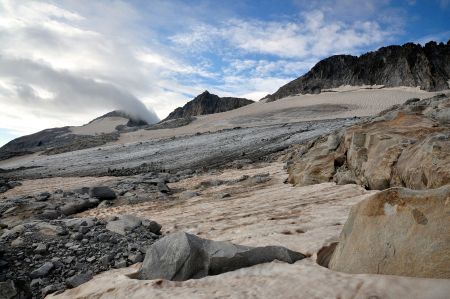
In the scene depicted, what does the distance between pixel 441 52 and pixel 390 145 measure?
64294 mm

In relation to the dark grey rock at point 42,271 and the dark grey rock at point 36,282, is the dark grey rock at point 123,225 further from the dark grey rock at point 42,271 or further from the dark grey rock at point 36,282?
the dark grey rock at point 36,282

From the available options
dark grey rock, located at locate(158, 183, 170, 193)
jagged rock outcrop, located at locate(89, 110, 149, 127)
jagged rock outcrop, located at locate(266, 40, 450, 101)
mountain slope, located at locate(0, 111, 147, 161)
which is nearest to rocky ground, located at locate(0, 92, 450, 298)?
dark grey rock, located at locate(158, 183, 170, 193)

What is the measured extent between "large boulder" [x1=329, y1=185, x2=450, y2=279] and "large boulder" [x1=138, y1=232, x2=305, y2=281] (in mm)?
833

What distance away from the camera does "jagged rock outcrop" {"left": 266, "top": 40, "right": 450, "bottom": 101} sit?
60125 mm

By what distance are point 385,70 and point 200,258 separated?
6744cm

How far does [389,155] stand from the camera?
8.34 meters

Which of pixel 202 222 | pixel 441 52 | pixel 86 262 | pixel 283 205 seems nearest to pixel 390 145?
pixel 283 205

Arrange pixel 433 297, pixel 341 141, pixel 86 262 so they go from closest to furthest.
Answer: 1. pixel 433 297
2. pixel 86 262
3. pixel 341 141

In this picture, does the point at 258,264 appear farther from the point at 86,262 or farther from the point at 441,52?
the point at 441,52

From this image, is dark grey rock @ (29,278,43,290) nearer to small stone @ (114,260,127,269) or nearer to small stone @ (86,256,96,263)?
small stone @ (86,256,96,263)

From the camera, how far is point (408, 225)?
402 cm

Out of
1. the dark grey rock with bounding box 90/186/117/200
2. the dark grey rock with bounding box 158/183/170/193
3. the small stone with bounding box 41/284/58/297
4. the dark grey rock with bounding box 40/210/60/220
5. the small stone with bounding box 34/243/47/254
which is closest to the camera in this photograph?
the small stone with bounding box 41/284/58/297

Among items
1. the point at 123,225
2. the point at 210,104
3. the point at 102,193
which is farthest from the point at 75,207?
the point at 210,104

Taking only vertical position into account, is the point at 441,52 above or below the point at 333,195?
above
